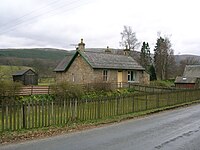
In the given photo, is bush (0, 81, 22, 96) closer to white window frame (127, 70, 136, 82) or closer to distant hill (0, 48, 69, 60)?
white window frame (127, 70, 136, 82)

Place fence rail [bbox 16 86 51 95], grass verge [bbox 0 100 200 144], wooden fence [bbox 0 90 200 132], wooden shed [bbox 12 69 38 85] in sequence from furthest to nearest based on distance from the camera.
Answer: wooden shed [bbox 12 69 38 85] → fence rail [bbox 16 86 51 95] → wooden fence [bbox 0 90 200 132] → grass verge [bbox 0 100 200 144]

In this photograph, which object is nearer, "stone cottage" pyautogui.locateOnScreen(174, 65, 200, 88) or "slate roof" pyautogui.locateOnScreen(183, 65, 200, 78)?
"stone cottage" pyautogui.locateOnScreen(174, 65, 200, 88)

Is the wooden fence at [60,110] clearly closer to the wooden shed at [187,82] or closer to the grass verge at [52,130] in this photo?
the grass verge at [52,130]

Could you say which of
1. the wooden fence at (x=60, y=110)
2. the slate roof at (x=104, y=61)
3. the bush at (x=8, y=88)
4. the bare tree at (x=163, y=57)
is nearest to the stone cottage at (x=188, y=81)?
the bare tree at (x=163, y=57)

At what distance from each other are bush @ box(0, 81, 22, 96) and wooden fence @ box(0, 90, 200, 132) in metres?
7.35

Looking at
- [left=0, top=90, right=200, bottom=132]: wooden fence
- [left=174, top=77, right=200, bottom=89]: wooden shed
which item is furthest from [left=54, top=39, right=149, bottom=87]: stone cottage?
[left=174, top=77, right=200, bottom=89]: wooden shed

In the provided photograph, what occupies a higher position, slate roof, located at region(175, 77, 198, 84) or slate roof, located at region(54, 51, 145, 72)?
slate roof, located at region(54, 51, 145, 72)

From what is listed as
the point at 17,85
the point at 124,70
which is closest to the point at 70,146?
the point at 17,85

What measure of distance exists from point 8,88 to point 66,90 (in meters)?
5.14

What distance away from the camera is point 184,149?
9.19 meters

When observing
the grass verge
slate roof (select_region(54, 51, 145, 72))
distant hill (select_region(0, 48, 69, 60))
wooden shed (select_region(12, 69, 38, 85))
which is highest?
distant hill (select_region(0, 48, 69, 60))

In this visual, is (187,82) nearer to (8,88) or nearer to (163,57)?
(163,57)

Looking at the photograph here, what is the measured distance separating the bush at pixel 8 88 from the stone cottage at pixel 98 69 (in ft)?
50.1

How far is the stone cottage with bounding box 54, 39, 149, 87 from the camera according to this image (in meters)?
41.0
